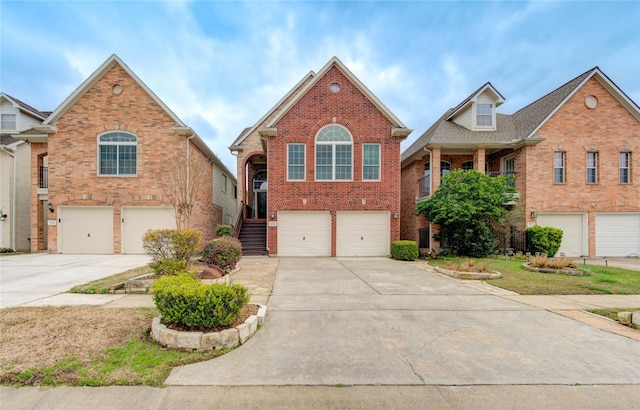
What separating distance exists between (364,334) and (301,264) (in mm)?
7502

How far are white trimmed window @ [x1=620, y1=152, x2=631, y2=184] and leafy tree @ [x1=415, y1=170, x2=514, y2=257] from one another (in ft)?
20.8

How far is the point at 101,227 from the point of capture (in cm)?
1396

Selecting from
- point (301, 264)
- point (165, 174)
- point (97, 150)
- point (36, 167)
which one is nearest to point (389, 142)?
point (301, 264)

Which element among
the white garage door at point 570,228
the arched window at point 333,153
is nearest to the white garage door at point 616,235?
the white garage door at point 570,228

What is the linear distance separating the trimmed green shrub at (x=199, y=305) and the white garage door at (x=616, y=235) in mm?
19486

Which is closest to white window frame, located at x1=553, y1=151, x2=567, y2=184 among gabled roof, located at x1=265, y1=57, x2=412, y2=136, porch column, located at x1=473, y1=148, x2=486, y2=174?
porch column, located at x1=473, y1=148, x2=486, y2=174

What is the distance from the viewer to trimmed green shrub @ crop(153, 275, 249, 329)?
3871 millimetres

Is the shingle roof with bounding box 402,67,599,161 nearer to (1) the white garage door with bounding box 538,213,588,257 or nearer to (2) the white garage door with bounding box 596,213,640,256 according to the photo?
(1) the white garage door with bounding box 538,213,588,257

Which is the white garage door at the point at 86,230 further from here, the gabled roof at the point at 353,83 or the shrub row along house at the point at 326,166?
the gabled roof at the point at 353,83

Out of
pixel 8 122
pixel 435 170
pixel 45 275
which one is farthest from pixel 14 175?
pixel 435 170

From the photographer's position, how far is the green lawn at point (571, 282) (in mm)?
7328

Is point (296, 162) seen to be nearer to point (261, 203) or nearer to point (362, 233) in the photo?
point (362, 233)

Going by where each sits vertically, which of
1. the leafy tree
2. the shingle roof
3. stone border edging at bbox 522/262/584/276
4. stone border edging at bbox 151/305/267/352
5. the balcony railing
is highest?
the shingle roof

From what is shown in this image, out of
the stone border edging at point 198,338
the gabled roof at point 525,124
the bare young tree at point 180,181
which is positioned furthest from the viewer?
the gabled roof at point 525,124
